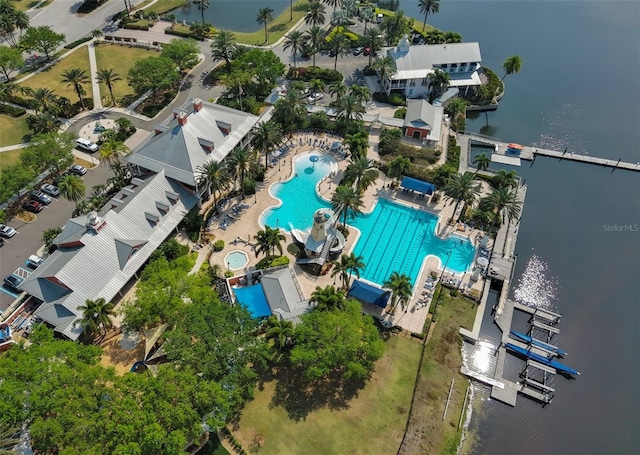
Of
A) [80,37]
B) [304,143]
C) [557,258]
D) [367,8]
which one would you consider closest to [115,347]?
[304,143]

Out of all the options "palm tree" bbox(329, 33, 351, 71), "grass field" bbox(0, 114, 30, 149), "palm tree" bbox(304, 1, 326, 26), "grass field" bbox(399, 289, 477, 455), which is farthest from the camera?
"palm tree" bbox(304, 1, 326, 26)

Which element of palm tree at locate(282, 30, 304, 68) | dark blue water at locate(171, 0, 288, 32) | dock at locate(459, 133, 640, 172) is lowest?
dock at locate(459, 133, 640, 172)

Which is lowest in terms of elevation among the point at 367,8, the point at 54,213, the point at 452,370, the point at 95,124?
the point at 452,370

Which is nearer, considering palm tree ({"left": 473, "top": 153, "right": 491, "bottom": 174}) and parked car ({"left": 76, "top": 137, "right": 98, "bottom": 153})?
palm tree ({"left": 473, "top": 153, "right": 491, "bottom": 174})

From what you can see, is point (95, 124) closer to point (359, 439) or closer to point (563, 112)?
point (359, 439)

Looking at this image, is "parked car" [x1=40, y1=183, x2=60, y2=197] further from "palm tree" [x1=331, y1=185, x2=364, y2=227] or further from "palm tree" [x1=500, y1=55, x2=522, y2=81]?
"palm tree" [x1=500, y1=55, x2=522, y2=81]

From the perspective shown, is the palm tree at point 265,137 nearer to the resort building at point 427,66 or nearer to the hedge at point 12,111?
the resort building at point 427,66

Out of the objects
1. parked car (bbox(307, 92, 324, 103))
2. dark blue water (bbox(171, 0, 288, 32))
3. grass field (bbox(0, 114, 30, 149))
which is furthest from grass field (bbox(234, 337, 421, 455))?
dark blue water (bbox(171, 0, 288, 32))
